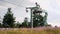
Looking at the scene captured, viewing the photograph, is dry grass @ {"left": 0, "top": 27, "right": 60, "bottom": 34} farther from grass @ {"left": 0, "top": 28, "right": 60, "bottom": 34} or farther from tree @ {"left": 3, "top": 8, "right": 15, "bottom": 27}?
tree @ {"left": 3, "top": 8, "right": 15, "bottom": 27}

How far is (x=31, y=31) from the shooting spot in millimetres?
15461

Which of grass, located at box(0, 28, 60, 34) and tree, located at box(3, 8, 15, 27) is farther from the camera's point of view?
tree, located at box(3, 8, 15, 27)

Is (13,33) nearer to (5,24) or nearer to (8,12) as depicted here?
(5,24)

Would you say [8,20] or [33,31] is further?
[8,20]

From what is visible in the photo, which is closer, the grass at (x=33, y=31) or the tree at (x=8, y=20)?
the grass at (x=33, y=31)

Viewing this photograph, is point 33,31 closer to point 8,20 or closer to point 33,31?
point 33,31

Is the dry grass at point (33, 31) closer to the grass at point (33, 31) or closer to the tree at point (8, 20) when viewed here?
the grass at point (33, 31)

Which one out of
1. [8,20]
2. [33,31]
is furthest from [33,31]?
[8,20]

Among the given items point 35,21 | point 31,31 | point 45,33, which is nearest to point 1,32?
point 31,31

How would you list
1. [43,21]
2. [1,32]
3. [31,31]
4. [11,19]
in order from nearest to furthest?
[1,32], [31,31], [11,19], [43,21]

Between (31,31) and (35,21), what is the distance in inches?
1356

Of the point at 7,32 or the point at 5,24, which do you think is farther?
the point at 5,24

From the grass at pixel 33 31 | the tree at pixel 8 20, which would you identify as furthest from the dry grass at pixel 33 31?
the tree at pixel 8 20

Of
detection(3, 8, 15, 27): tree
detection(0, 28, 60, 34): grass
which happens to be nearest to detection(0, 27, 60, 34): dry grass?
detection(0, 28, 60, 34): grass
